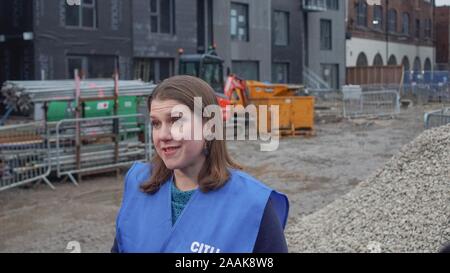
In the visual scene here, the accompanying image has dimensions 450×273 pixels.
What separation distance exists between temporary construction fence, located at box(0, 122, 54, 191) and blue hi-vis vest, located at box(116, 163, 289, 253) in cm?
858

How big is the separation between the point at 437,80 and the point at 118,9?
2260 cm

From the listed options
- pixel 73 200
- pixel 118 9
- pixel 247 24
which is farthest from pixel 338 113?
pixel 73 200

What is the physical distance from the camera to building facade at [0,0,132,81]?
1950cm

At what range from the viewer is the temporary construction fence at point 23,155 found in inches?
407

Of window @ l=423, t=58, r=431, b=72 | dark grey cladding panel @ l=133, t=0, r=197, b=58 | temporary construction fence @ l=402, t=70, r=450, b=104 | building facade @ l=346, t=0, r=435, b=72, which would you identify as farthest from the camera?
window @ l=423, t=58, r=431, b=72

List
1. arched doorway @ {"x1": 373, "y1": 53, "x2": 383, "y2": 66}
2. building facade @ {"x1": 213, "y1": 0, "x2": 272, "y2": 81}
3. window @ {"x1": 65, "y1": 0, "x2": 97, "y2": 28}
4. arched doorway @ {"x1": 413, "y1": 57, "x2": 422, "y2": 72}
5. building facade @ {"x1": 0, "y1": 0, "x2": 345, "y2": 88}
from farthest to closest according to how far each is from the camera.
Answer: arched doorway @ {"x1": 413, "y1": 57, "x2": 422, "y2": 72} → arched doorway @ {"x1": 373, "y1": 53, "x2": 383, "y2": 66} → building facade @ {"x1": 213, "y1": 0, "x2": 272, "y2": 81} → building facade @ {"x1": 0, "y1": 0, "x2": 345, "y2": 88} → window @ {"x1": 65, "y1": 0, "x2": 97, "y2": 28}

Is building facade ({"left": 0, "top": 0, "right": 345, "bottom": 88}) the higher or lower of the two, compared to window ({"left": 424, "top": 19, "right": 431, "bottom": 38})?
lower

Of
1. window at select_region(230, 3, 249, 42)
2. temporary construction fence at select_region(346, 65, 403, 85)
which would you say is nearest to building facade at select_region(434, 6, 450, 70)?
temporary construction fence at select_region(346, 65, 403, 85)

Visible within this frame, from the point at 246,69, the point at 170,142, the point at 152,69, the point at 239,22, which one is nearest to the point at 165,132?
the point at 170,142

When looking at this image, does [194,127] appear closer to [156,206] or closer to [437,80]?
[156,206]

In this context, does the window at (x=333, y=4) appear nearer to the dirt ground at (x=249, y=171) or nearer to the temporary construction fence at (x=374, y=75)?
the temporary construction fence at (x=374, y=75)

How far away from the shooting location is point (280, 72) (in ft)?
118

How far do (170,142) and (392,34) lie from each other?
44222 mm

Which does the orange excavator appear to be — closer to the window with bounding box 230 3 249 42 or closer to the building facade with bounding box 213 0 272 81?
the building facade with bounding box 213 0 272 81
